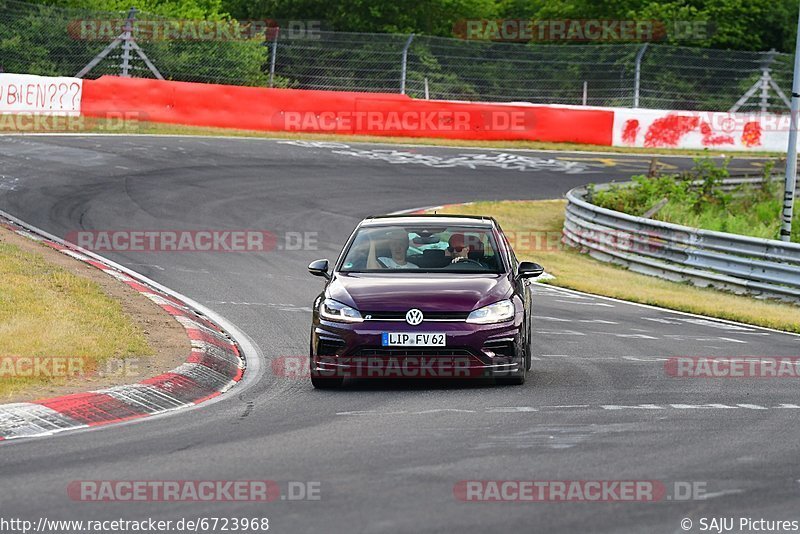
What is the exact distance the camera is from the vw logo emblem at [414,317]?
34.3ft

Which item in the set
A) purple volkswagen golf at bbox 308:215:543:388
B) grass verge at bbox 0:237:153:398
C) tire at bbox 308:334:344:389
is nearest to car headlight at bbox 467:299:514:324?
purple volkswagen golf at bbox 308:215:543:388

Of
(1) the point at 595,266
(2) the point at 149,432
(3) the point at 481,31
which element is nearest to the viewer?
(2) the point at 149,432

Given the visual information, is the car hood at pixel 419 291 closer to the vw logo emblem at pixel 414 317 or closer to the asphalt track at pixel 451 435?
the vw logo emblem at pixel 414 317

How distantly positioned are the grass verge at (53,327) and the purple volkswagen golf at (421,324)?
1.96 metres

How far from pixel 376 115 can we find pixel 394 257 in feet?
85.5

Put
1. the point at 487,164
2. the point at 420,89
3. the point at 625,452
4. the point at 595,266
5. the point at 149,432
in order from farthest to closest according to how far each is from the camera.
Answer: the point at 420,89 < the point at 487,164 < the point at 595,266 < the point at 149,432 < the point at 625,452

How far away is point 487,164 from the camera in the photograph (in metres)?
33.8

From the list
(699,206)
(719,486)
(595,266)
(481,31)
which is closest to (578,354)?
(719,486)

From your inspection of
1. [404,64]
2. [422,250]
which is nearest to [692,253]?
[422,250]

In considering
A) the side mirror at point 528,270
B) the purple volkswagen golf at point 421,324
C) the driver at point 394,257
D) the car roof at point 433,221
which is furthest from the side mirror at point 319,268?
the side mirror at point 528,270

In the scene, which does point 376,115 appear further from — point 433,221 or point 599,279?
point 433,221

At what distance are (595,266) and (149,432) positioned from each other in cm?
1536

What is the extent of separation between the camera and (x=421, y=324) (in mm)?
10445

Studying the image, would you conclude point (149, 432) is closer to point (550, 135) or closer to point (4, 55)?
point (4, 55)
